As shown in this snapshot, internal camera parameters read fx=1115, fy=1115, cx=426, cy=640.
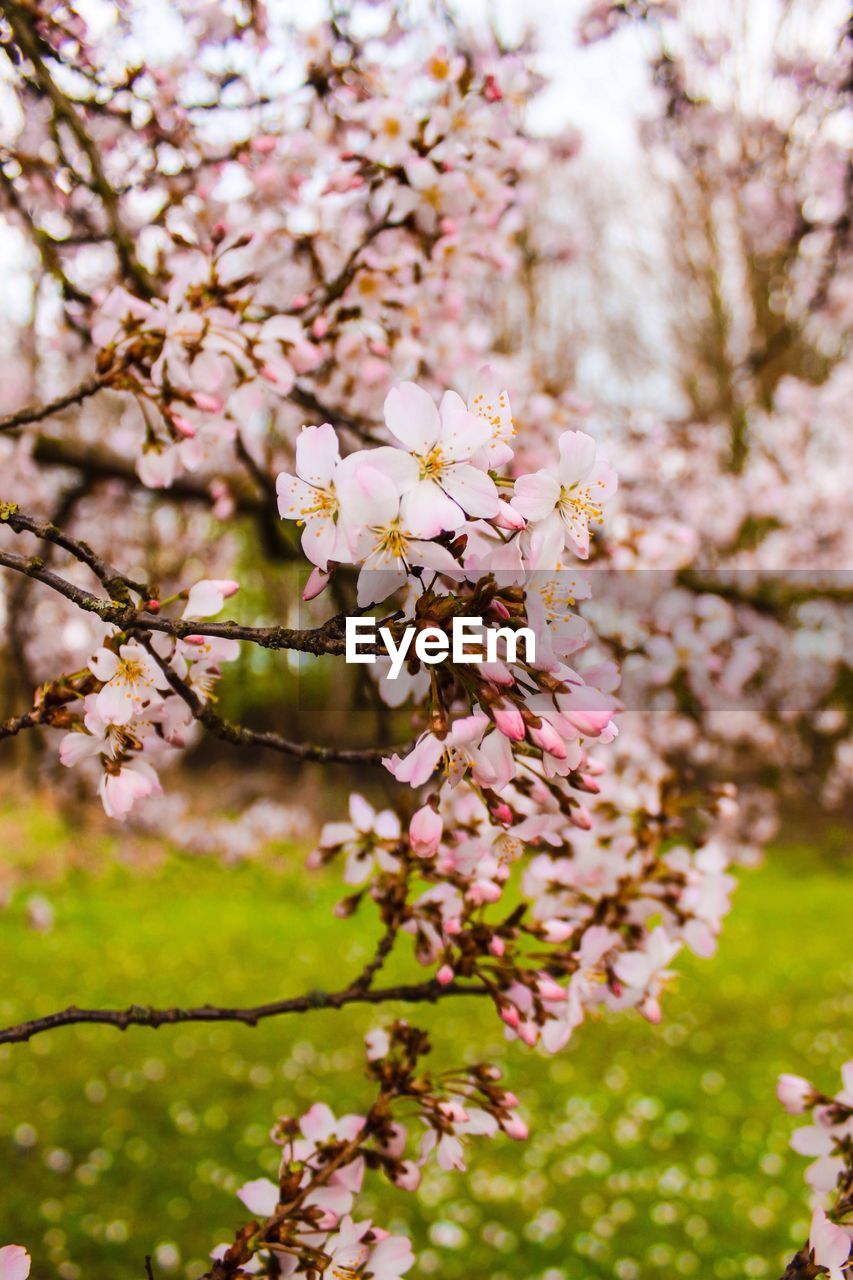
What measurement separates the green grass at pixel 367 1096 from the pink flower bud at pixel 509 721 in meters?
2.66

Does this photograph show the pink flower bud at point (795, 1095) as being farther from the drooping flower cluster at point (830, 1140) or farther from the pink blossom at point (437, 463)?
the pink blossom at point (437, 463)

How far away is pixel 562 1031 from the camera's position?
5.79ft

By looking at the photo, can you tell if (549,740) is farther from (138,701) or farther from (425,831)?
(138,701)

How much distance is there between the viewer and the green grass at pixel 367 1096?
386 centimetres

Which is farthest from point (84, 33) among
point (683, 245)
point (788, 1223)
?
point (683, 245)

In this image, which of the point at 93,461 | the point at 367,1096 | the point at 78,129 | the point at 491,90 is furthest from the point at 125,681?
the point at 367,1096

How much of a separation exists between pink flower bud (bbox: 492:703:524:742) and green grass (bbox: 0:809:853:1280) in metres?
2.66

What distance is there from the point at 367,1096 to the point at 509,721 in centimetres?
483

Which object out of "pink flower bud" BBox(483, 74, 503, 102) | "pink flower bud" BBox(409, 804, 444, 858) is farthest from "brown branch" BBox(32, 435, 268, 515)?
"pink flower bud" BBox(409, 804, 444, 858)

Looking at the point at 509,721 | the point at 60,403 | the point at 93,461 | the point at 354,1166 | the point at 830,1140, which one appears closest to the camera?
the point at 509,721

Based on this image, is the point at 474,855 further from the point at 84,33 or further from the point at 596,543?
the point at 84,33

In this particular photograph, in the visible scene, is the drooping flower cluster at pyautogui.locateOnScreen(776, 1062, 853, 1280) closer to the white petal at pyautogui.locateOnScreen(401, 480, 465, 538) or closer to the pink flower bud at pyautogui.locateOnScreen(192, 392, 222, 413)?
the white petal at pyautogui.locateOnScreen(401, 480, 465, 538)

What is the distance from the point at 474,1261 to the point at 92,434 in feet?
36.6

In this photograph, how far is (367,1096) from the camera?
536 centimetres
